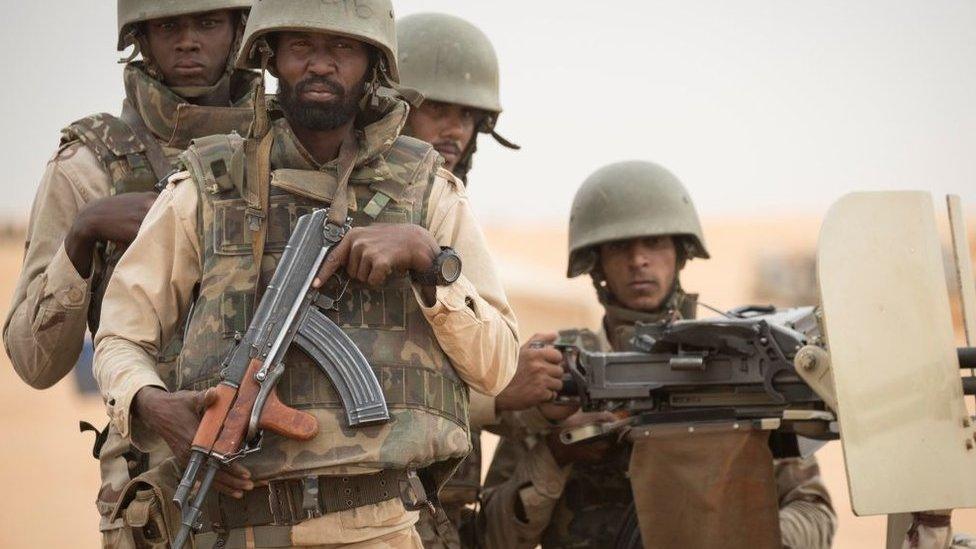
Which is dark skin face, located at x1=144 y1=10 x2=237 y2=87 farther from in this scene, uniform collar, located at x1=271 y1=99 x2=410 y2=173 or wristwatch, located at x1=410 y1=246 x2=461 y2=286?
wristwatch, located at x1=410 y1=246 x2=461 y2=286

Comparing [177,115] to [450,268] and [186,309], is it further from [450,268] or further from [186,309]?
[450,268]

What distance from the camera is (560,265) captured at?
1791 inches

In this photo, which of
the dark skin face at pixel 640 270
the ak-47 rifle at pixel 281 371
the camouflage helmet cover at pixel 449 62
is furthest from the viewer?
the camouflage helmet cover at pixel 449 62

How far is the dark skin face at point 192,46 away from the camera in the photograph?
5.69 metres

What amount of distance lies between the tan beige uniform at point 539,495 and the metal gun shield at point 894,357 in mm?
1529

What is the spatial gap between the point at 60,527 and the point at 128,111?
37.5 ft

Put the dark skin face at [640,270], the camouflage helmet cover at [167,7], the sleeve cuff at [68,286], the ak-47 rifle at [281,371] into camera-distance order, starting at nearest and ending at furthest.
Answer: the ak-47 rifle at [281,371]
the sleeve cuff at [68,286]
the camouflage helmet cover at [167,7]
the dark skin face at [640,270]

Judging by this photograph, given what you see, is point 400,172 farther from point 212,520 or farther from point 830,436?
point 830,436

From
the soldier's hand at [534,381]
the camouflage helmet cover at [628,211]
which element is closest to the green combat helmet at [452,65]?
the camouflage helmet cover at [628,211]

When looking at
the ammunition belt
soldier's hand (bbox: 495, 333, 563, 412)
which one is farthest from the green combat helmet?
the ammunition belt

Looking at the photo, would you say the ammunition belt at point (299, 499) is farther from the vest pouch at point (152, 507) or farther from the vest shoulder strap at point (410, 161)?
the vest shoulder strap at point (410, 161)

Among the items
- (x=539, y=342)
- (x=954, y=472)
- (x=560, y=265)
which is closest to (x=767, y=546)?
(x=954, y=472)

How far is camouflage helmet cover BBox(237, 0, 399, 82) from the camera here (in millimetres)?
4473

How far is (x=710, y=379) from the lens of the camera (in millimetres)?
5938
